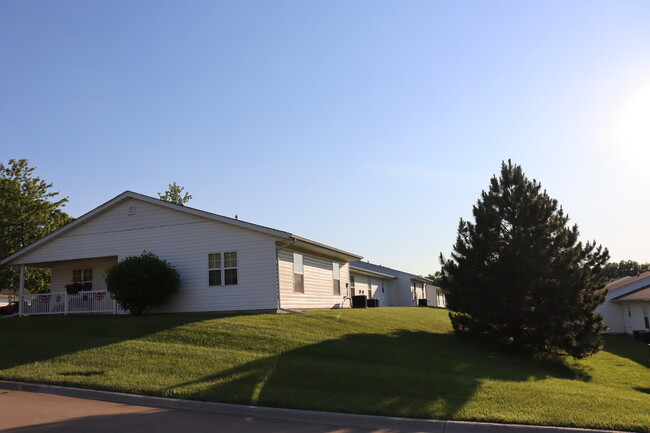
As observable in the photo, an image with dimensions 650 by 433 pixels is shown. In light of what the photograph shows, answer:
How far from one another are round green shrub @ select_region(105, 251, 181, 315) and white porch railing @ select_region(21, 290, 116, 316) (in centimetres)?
216

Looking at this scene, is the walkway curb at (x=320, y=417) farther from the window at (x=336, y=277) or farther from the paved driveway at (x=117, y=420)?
the window at (x=336, y=277)

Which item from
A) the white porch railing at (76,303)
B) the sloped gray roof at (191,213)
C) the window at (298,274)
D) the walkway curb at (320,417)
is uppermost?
the sloped gray roof at (191,213)

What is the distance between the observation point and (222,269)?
19797 mm

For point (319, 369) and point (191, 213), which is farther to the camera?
point (191, 213)

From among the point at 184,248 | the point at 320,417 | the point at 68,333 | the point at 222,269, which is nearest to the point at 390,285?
the point at 222,269

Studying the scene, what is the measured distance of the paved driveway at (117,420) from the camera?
7.48 meters

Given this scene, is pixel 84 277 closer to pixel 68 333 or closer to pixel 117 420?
pixel 68 333

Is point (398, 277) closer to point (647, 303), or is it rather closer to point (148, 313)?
point (647, 303)

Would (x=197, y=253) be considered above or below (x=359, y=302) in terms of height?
above

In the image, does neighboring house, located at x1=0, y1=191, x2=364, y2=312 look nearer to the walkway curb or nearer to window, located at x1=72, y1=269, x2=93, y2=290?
window, located at x1=72, y1=269, x2=93, y2=290

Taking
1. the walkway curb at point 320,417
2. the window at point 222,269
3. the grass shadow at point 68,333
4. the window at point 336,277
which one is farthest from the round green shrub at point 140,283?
the walkway curb at point 320,417

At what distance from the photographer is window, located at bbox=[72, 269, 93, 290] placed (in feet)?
79.1

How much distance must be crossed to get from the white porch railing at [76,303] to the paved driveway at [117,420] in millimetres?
12552

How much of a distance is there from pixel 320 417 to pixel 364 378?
7.86ft
